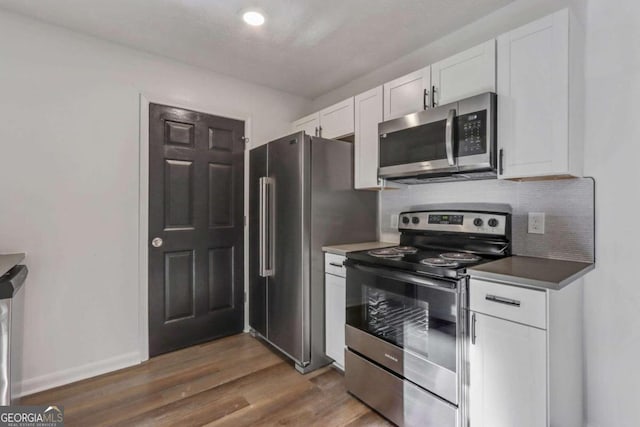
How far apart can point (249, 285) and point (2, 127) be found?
6.92 feet

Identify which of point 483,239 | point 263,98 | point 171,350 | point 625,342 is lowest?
point 171,350

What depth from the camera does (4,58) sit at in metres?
1.94

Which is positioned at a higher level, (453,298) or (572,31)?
(572,31)

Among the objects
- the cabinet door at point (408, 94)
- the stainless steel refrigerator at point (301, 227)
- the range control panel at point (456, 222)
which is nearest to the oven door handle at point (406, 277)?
the stainless steel refrigerator at point (301, 227)

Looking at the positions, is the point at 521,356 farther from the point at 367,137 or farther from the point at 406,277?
the point at 367,137

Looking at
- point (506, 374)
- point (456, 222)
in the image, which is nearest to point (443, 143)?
point (456, 222)

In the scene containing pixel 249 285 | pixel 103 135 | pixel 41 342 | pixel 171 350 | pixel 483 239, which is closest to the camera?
pixel 483 239

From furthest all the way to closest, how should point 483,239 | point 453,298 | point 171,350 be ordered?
point 171,350
point 483,239
point 453,298

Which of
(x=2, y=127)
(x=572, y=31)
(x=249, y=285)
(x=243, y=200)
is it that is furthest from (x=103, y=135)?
(x=572, y=31)

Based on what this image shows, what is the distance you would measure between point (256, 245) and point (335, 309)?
3.23 ft

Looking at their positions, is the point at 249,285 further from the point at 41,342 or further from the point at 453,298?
the point at 453,298

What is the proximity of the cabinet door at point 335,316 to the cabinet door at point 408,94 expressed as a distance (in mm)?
1265
